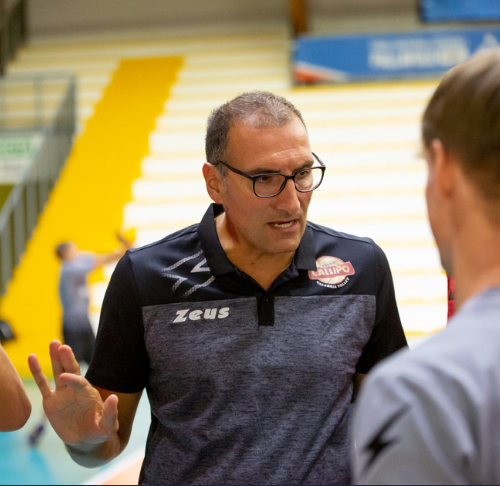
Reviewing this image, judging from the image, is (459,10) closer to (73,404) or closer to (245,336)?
(245,336)

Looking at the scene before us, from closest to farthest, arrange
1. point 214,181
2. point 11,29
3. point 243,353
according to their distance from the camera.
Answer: point 243,353 < point 214,181 < point 11,29

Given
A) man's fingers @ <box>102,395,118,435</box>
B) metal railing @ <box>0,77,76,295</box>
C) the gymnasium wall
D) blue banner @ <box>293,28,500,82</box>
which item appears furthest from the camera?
the gymnasium wall

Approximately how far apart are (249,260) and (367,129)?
28.1ft

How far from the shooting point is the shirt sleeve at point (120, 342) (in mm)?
1730

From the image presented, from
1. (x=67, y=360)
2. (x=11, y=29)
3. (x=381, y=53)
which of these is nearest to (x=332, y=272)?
(x=67, y=360)

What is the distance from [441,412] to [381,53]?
35.2 ft

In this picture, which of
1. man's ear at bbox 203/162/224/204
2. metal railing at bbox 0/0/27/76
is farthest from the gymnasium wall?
man's ear at bbox 203/162/224/204

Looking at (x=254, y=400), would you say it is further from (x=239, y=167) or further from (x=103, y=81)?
(x=103, y=81)

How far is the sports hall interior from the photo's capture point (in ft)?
27.9

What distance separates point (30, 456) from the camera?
4.90 m

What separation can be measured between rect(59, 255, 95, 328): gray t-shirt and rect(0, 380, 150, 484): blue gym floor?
1.06 meters

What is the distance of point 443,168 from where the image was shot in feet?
2.65

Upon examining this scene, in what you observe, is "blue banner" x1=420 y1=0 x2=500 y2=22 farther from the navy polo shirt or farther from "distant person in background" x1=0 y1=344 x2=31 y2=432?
"distant person in background" x1=0 y1=344 x2=31 y2=432

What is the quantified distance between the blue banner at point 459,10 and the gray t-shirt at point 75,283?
7.51 meters
